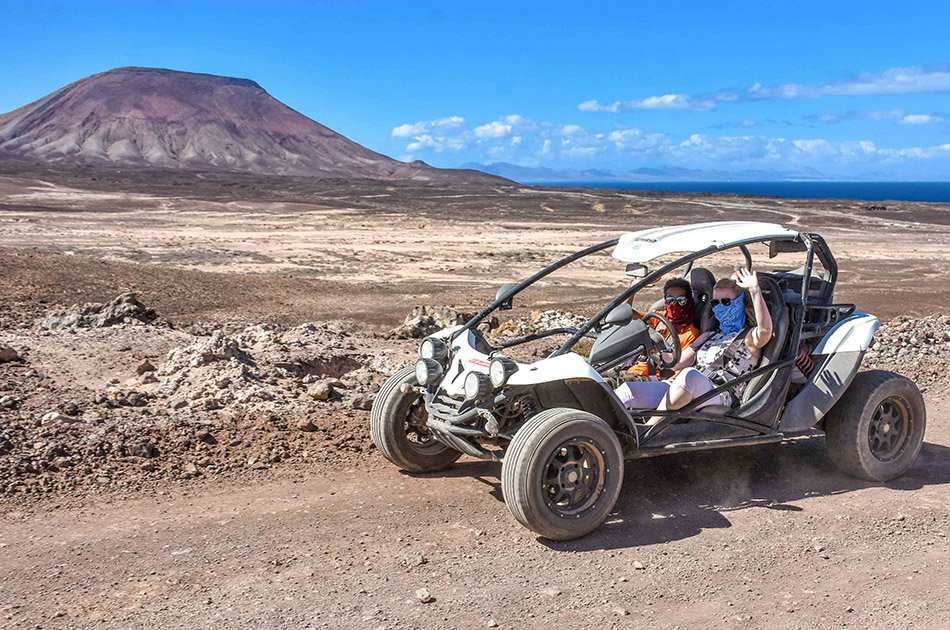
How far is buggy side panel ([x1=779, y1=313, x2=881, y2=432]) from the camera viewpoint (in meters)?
7.05

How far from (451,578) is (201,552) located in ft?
5.03

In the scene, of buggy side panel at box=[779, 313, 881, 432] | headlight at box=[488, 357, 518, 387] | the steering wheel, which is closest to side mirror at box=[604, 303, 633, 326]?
the steering wheel

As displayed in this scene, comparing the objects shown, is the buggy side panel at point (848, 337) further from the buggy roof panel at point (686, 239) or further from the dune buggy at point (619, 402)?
the buggy roof panel at point (686, 239)

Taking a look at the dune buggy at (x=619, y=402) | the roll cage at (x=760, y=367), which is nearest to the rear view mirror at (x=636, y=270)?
the dune buggy at (x=619, y=402)

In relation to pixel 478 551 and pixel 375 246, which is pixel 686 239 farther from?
pixel 375 246

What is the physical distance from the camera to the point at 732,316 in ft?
23.4

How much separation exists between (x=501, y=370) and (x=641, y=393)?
1.16 meters

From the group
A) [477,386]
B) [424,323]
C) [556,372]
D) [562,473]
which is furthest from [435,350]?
[424,323]

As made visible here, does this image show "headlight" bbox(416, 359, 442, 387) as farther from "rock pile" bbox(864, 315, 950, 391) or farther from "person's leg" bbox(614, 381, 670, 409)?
"rock pile" bbox(864, 315, 950, 391)

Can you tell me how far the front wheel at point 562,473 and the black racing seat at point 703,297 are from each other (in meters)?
1.77

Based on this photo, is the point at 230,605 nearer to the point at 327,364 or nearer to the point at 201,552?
the point at 201,552

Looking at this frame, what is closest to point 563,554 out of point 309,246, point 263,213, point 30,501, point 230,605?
point 230,605

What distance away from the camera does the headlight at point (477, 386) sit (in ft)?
20.0

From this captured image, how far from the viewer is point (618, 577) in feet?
18.0
